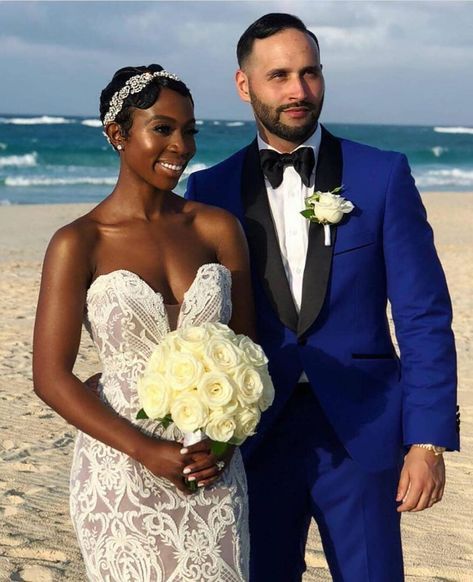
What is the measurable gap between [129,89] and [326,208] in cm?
79

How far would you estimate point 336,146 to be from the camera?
4004 millimetres

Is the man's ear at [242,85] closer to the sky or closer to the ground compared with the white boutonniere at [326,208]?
closer to the sky

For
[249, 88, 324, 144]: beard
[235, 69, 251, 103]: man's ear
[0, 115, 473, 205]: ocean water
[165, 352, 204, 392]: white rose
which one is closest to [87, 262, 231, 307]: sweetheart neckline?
[165, 352, 204, 392]: white rose

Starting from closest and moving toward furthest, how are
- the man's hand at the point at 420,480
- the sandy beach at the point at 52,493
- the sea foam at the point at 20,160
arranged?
1. the man's hand at the point at 420,480
2. the sandy beach at the point at 52,493
3. the sea foam at the point at 20,160

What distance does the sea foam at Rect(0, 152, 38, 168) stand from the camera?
4503cm

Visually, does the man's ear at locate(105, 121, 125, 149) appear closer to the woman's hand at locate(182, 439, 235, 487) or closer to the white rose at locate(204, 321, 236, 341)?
the white rose at locate(204, 321, 236, 341)

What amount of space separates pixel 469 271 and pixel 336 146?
44.5 feet

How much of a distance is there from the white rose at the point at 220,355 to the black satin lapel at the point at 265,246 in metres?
0.66

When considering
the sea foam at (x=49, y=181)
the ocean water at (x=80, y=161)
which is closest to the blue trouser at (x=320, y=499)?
the ocean water at (x=80, y=161)

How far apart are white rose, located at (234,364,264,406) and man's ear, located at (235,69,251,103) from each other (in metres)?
1.23

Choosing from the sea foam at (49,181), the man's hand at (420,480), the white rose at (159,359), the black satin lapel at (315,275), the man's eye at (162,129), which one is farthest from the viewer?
the sea foam at (49,181)

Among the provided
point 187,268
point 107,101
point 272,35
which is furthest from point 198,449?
point 272,35

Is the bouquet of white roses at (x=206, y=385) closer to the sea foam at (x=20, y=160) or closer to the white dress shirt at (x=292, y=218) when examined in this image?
the white dress shirt at (x=292, y=218)

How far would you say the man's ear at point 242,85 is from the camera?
3973 millimetres
